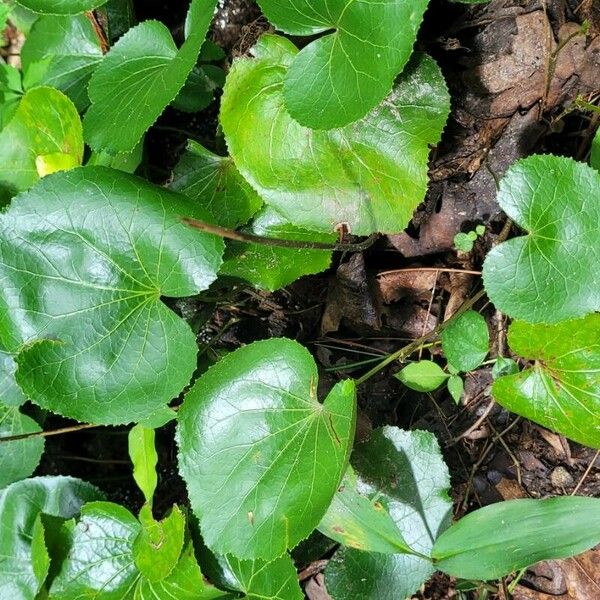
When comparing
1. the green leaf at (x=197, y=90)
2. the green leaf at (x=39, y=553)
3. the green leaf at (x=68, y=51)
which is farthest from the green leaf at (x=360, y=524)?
the green leaf at (x=68, y=51)

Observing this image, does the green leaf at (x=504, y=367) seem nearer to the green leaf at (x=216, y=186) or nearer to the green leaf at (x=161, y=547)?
the green leaf at (x=216, y=186)

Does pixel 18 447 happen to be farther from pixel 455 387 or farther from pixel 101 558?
pixel 455 387

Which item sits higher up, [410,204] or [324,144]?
[324,144]

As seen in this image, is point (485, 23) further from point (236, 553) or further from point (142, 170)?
point (236, 553)

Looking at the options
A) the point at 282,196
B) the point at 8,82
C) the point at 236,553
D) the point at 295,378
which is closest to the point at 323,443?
the point at 295,378

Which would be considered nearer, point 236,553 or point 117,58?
point 236,553

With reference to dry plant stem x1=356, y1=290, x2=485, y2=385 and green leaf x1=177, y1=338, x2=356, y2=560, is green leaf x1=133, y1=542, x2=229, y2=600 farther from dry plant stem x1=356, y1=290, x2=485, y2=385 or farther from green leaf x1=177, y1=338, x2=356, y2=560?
dry plant stem x1=356, y1=290, x2=485, y2=385

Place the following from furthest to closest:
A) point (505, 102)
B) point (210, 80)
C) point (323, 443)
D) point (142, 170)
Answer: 1. point (142, 170)
2. point (210, 80)
3. point (505, 102)
4. point (323, 443)
